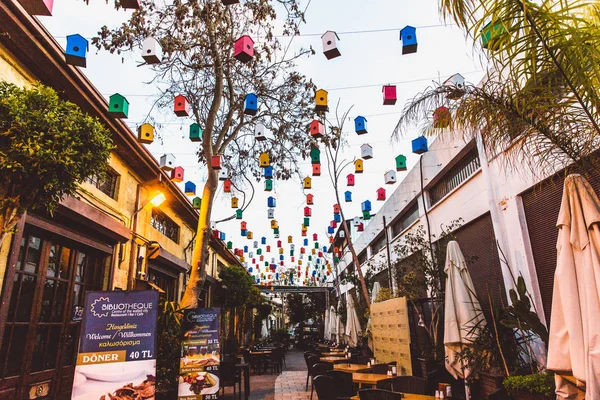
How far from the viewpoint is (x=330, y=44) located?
18.4ft

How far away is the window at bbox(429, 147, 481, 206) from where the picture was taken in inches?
400

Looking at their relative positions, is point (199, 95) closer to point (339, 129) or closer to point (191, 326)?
point (339, 129)

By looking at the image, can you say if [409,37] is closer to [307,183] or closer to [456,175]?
[307,183]

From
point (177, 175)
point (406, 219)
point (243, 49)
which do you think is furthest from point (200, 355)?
point (406, 219)

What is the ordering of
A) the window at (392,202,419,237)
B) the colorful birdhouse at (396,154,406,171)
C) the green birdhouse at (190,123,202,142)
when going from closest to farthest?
the green birdhouse at (190,123,202,142), the colorful birdhouse at (396,154,406,171), the window at (392,202,419,237)

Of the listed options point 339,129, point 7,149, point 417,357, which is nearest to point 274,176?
point 339,129

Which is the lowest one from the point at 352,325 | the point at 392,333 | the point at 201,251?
the point at 392,333

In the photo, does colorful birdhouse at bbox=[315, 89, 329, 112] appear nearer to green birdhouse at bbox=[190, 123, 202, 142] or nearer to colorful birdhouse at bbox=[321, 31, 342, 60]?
colorful birdhouse at bbox=[321, 31, 342, 60]

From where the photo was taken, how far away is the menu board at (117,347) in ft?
16.2

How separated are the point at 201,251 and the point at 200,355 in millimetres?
2298

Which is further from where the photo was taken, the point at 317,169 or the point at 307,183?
the point at 307,183

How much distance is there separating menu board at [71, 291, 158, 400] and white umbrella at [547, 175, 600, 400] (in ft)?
15.3

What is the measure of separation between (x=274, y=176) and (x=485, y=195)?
5.56m

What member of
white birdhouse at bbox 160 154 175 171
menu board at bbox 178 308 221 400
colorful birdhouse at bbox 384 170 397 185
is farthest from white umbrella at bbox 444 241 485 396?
white birdhouse at bbox 160 154 175 171
